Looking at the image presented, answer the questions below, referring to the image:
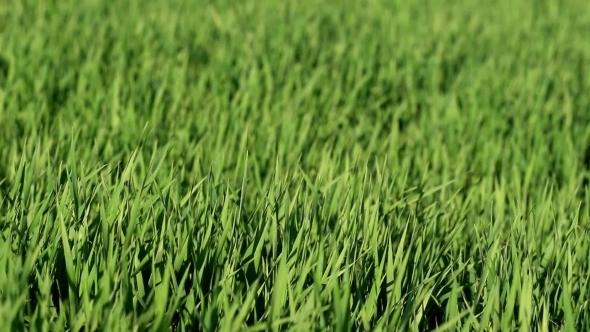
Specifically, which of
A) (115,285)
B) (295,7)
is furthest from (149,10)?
(115,285)

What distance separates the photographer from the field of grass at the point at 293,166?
114 centimetres

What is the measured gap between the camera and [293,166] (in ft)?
6.84

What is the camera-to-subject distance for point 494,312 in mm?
1143

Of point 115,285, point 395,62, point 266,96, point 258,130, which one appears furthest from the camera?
point 395,62

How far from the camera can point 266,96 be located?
260 cm

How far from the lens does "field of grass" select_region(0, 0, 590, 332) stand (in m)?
1.14

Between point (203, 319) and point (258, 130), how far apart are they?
1.25 m

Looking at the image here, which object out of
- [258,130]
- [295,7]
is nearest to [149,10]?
[295,7]

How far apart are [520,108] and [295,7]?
1.88 metres

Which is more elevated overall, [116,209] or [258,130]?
[116,209]

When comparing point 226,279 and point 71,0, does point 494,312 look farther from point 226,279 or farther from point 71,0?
point 71,0

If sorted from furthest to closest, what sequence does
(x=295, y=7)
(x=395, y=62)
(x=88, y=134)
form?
(x=295, y=7) < (x=395, y=62) < (x=88, y=134)

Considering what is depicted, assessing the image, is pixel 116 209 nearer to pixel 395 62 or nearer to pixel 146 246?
pixel 146 246

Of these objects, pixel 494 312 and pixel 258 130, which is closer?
pixel 494 312
